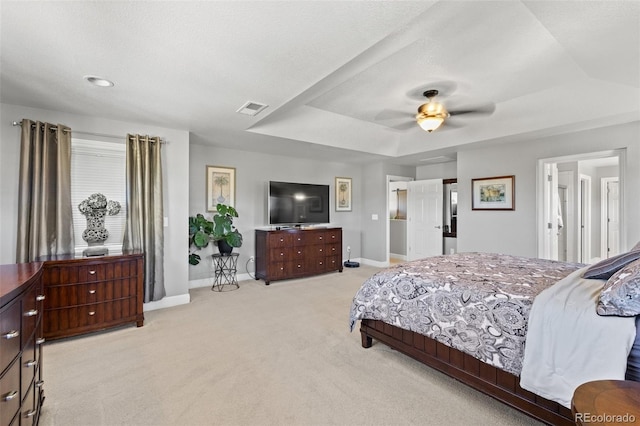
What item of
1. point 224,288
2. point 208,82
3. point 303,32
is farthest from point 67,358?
point 303,32

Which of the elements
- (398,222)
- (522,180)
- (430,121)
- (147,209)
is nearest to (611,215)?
(522,180)

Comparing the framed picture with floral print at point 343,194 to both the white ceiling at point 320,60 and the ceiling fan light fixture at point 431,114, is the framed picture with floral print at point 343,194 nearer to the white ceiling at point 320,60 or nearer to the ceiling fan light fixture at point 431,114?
the white ceiling at point 320,60

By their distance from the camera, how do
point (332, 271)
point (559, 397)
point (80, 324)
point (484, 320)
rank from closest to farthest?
point (559, 397) < point (484, 320) < point (80, 324) < point (332, 271)

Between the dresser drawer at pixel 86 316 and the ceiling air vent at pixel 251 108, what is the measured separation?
92.5 inches

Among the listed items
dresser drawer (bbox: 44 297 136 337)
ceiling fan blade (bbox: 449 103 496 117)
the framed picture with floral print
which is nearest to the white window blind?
dresser drawer (bbox: 44 297 136 337)

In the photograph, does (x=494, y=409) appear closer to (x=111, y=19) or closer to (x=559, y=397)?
(x=559, y=397)

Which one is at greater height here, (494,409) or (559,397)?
(559,397)

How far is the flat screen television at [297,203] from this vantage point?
5340 millimetres

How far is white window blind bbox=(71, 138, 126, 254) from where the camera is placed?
133 inches

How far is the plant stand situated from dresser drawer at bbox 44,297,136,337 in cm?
164

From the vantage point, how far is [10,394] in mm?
1202

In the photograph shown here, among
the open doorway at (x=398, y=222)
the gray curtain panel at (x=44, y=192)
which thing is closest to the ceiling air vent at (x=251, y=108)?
the gray curtain panel at (x=44, y=192)

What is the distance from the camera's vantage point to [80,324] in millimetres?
2926

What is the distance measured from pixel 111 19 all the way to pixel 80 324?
2.76m
